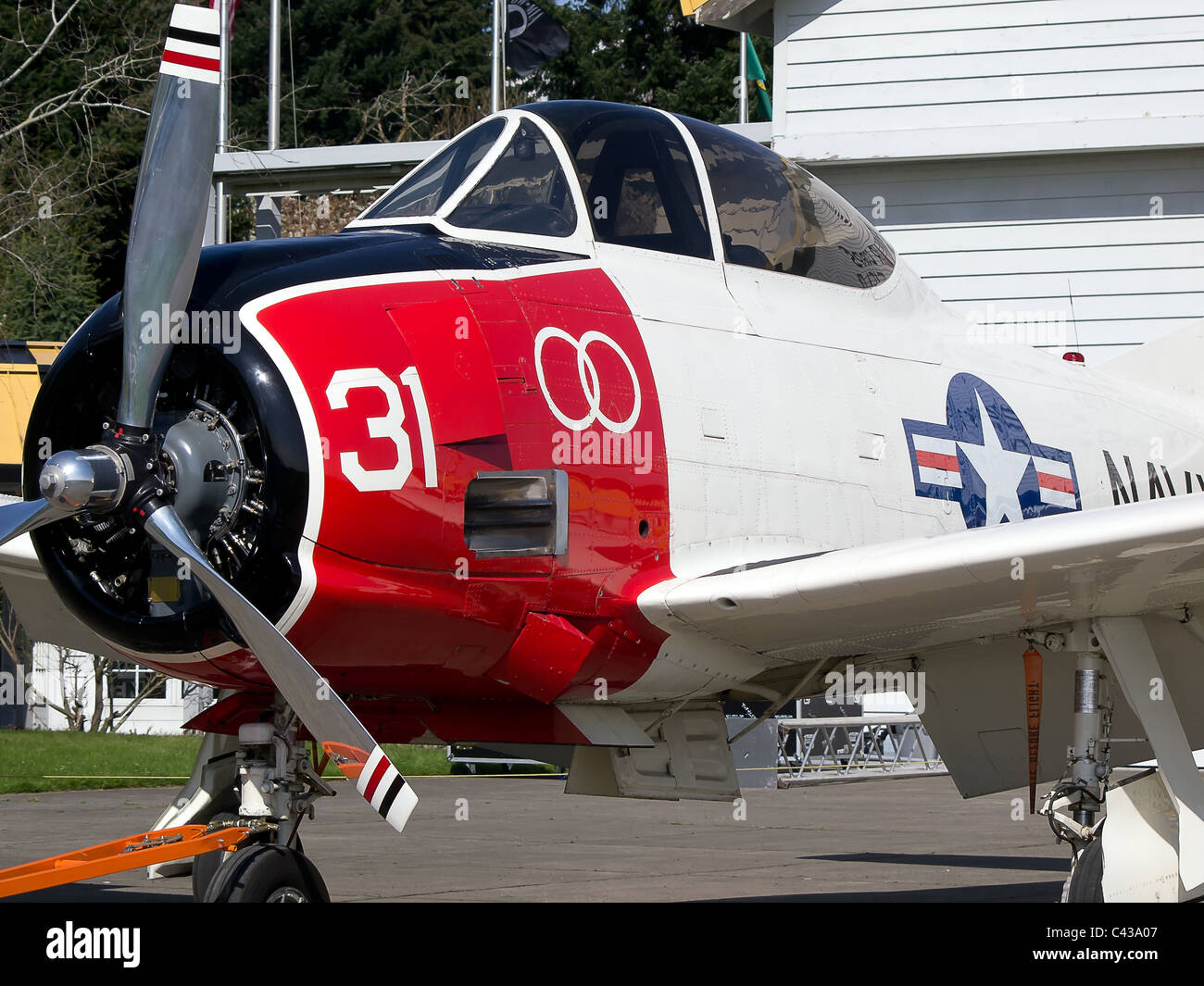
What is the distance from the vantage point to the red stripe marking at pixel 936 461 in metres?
7.25

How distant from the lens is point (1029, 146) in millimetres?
15984

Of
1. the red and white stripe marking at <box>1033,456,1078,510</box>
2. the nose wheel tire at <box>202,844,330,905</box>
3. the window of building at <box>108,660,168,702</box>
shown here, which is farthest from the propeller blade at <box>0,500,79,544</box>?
the window of building at <box>108,660,168,702</box>

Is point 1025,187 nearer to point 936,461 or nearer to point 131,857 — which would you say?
point 936,461

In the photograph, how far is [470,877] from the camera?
921cm

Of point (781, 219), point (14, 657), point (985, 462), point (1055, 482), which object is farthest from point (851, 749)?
point (781, 219)

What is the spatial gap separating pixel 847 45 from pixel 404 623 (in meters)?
12.9

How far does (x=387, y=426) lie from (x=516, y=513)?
60 centimetres

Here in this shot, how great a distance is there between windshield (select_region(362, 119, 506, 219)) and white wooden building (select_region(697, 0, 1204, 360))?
409 inches

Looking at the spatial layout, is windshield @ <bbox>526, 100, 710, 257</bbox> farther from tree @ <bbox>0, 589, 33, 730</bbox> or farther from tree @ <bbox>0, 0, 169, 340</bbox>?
tree @ <bbox>0, 0, 169, 340</bbox>

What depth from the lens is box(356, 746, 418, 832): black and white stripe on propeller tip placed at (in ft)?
16.4

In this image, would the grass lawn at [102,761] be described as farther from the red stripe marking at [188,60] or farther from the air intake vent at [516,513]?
the red stripe marking at [188,60]

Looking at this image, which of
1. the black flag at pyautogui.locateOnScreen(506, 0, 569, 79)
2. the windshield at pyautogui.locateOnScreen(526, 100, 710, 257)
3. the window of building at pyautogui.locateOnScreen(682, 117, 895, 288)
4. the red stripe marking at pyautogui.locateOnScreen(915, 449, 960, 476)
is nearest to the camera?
the windshield at pyautogui.locateOnScreen(526, 100, 710, 257)

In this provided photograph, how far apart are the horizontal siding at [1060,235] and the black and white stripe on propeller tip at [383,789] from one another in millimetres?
11988

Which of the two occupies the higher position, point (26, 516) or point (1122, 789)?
point (26, 516)
